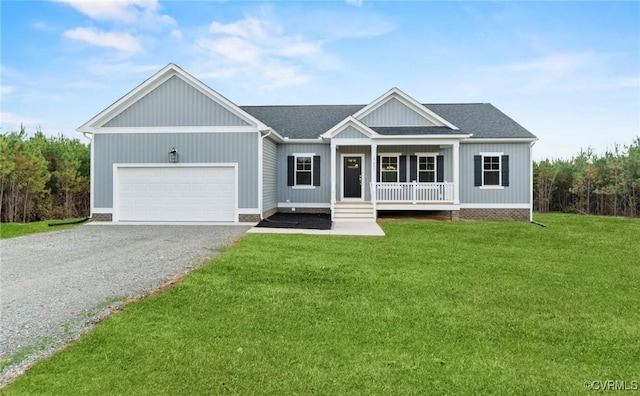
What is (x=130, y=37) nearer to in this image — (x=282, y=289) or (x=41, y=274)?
(x=41, y=274)

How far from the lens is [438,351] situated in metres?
3.52

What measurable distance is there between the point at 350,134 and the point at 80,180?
17.9 m

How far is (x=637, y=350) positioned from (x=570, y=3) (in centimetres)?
1339

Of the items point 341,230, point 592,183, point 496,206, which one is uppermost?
point 592,183

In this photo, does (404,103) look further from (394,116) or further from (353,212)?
(353,212)

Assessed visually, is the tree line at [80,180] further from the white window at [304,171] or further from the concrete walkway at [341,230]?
the concrete walkway at [341,230]

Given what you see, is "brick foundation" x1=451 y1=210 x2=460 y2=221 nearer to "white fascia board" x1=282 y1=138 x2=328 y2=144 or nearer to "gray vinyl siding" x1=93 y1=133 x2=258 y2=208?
"white fascia board" x1=282 y1=138 x2=328 y2=144

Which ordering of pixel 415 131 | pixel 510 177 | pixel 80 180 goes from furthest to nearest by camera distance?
pixel 80 180
pixel 510 177
pixel 415 131

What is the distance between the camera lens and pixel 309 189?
1577cm

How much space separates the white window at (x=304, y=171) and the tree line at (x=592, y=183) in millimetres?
15675

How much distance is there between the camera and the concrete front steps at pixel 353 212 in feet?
46.5

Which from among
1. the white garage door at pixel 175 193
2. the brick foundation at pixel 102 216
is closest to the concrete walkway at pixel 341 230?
the white garage door at pixel 175 193

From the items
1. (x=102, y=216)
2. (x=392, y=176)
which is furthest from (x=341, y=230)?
(x=102, y=216)

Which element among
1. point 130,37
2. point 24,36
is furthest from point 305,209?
point 24,36
